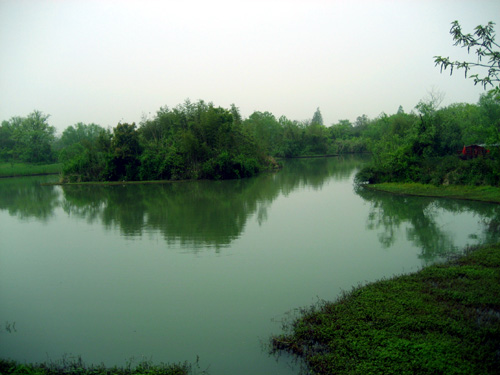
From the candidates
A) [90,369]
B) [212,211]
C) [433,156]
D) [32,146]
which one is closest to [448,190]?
[433,156]

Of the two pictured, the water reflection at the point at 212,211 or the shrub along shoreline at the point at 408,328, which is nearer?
the shrub along shoreline at the point at 408,328

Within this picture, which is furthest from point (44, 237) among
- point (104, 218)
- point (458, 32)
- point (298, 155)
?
point (298, 155)

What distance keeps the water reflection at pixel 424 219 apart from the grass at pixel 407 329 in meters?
2.66

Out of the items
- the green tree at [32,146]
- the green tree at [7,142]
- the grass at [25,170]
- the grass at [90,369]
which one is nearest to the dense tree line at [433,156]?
the grass at [90,369]

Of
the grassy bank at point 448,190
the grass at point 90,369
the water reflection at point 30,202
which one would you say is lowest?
the water reflection at point 30,202

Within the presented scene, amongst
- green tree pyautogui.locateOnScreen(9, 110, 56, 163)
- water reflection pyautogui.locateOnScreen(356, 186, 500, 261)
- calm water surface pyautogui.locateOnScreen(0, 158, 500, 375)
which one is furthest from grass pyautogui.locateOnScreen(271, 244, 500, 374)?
green tree pyautogui.locateOnScreen(9, 110, 56, 163)

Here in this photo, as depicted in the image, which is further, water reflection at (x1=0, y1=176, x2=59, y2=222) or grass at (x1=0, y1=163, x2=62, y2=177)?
grass at (x1=0, y1=163, x2=62, y2=177)

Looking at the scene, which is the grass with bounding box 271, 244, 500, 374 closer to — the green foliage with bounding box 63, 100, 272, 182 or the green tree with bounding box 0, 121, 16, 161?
the green foliage with bounding box 63, 100, 272, 182

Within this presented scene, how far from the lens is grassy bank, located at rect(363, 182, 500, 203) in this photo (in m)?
15.2

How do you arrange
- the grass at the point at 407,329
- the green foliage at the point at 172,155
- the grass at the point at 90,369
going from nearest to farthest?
the grass at the point at 407,329 → the grass at the point at 90,369 → the green foliage at the point at 172,155

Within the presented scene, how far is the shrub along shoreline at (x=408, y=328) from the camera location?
13.7 feet

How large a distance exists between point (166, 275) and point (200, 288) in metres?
1.24

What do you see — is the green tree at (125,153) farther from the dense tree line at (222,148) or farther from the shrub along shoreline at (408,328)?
the shrub along shoreline at (408,328)

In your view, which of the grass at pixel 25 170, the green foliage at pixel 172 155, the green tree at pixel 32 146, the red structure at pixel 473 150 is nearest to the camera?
the red structure at pixel 473 150
